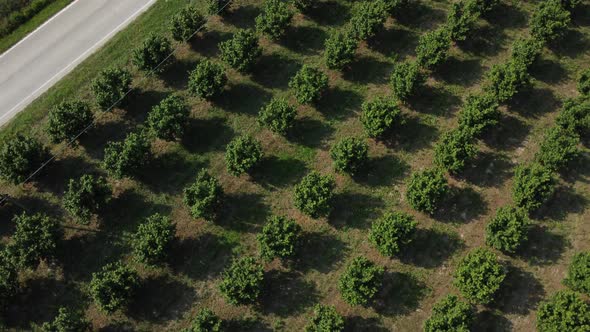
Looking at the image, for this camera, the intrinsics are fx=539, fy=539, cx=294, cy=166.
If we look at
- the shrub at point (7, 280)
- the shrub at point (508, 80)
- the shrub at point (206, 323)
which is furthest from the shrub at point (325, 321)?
the shrub at point (508, 80)

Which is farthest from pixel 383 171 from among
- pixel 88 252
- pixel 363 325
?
pixel 88 252

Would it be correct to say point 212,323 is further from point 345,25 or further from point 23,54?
point 23,54

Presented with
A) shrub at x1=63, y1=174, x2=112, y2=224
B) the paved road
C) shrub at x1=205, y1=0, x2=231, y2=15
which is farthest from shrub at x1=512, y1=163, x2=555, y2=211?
the paved road

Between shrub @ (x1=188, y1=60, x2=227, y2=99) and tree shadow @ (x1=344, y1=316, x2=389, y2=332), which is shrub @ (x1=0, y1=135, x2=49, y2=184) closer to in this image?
shrub @ (x1=188, y1=60, x2=227, y2=99)

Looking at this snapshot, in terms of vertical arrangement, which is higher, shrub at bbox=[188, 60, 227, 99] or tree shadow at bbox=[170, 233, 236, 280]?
shrub at bbox=[188, 60, 227, 99]

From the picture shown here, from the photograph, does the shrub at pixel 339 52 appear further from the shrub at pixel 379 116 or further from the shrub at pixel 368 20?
the shrub at pixel 379 116

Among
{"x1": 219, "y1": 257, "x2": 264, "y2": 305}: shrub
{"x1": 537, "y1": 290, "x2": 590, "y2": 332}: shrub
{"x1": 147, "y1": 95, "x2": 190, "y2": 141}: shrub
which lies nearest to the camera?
{"x1": 537, "y1": 290, "x2": 590, "y2": 332}: shrub

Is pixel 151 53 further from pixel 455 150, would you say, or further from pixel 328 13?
pixel 455 150

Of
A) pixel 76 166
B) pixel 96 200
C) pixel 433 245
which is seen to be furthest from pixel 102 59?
pixel 433 245

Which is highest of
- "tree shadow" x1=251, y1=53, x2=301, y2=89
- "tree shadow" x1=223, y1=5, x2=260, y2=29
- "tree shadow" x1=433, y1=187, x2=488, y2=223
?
"tree shadow" x1=223, y1=5, x2=260, y2=29
